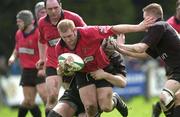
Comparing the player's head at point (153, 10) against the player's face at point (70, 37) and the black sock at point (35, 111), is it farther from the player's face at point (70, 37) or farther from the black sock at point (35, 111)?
the black sock at point (35, 111)

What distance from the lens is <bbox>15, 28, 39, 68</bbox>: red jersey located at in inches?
544

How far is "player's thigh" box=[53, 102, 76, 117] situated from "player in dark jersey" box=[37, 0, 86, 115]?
112cm

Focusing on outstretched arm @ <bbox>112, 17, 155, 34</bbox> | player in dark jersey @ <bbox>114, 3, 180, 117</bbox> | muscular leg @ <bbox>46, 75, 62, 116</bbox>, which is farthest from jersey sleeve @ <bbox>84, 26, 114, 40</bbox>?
muscular leg @ <bbox>46, 75, 62, 116</bbox>

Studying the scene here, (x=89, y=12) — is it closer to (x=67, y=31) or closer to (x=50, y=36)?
(x=50, y=36)

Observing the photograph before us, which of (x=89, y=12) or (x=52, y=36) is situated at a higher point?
(x=52, y=36)

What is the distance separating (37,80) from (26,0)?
565 inches

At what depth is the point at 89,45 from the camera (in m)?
10.4

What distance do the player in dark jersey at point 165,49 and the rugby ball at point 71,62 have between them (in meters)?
0.67

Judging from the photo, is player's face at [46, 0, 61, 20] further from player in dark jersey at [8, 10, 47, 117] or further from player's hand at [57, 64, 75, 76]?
player in dark jersey at [8, 10, 47, 117]

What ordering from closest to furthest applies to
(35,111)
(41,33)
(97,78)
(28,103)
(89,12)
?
(97,78), (41,33), (35,111), (28,103), (89,12)

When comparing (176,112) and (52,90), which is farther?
(52,90)

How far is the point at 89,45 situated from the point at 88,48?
47 mm

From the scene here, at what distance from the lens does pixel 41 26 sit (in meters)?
12.1

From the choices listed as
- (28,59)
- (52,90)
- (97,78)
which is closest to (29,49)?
(28,59)
